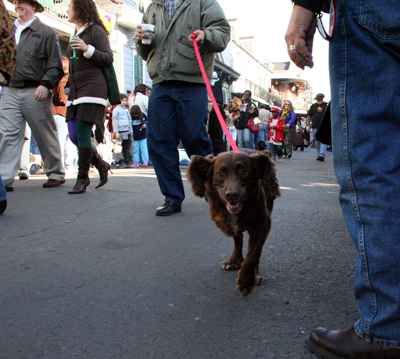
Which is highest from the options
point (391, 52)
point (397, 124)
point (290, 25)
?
point (290, 25)

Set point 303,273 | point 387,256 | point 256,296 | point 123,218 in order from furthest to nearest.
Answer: point 123,218 < point 303,273 < point 256,296 < point 387,256

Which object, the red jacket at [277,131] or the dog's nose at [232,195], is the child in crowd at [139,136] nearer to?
the red jacket at [277,131]

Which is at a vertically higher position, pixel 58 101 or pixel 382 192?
pixel 58 101

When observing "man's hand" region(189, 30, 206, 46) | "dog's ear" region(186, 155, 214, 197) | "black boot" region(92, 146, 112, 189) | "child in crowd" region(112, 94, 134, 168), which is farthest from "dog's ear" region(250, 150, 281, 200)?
"child in crowd" region(112, 94, 134, 168)

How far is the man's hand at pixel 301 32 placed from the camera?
1.77 metres

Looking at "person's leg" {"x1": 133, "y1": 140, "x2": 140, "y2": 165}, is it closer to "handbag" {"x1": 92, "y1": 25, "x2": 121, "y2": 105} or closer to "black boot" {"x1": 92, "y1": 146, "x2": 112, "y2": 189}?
"black boot" {"x1": 92, "y1": 146, "x2": 112, "y2": 189}

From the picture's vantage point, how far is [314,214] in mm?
4773

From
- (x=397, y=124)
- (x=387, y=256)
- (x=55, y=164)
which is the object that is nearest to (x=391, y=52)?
(x=397, y=124)

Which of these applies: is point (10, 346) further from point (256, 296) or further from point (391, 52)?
point (391, 52)

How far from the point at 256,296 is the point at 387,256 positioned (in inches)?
38.4

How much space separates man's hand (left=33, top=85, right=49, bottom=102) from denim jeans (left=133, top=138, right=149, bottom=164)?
6.26m

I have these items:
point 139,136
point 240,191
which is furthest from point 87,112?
point 139,136

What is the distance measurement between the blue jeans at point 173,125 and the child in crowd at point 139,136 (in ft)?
23.9

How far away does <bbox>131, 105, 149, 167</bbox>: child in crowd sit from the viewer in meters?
11.8
